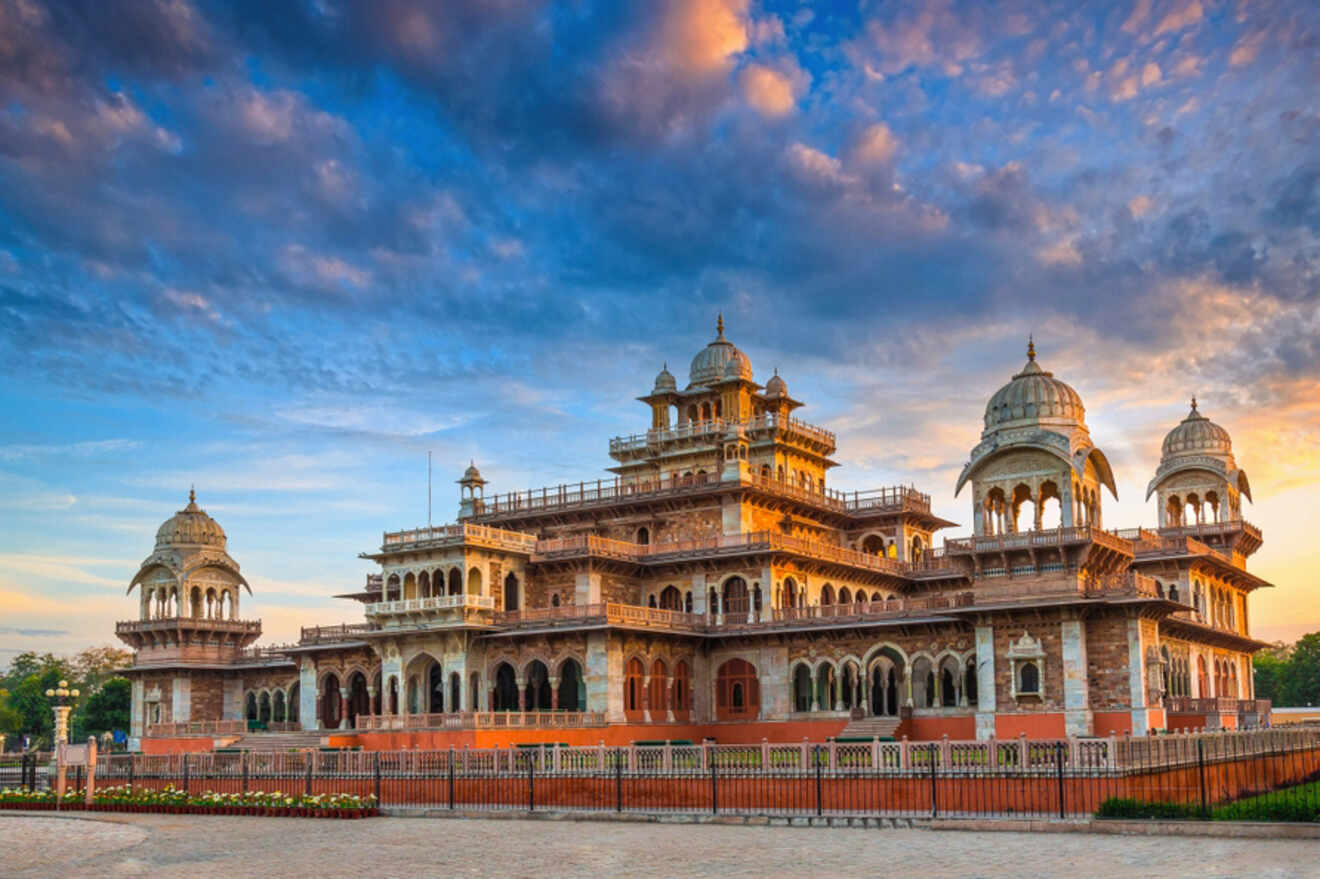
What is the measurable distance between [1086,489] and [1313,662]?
208 feet

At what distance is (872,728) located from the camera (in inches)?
1866

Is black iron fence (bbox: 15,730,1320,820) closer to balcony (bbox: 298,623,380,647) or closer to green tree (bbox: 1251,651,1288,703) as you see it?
balcony (bbox: 298,623,380,647)

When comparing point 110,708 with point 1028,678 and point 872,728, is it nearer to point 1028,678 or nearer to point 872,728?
point 872,728

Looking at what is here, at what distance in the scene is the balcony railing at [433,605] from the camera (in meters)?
51.1

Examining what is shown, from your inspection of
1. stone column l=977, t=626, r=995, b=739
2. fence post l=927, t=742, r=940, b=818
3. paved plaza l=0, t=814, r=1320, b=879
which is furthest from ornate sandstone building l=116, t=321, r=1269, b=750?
paved plaza l=0, t=814, r=1320, b=879

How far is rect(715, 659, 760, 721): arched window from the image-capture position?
53.1m

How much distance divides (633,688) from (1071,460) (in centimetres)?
1809

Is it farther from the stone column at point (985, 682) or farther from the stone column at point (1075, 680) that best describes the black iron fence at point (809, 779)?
the stone column at point (985, 682)

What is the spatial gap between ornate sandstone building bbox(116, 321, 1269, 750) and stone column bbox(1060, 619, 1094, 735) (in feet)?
0.22

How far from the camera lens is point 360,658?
58531mm

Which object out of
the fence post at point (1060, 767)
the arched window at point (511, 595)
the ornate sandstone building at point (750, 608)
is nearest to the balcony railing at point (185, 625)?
the ornate sandstone building at point (750, 608)

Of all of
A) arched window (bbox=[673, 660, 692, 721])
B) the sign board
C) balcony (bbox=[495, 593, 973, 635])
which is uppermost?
balcony (bbox=[495, 593, 973, 635])

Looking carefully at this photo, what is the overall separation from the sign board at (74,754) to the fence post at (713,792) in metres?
16.8

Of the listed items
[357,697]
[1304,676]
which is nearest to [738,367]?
[357,697]
